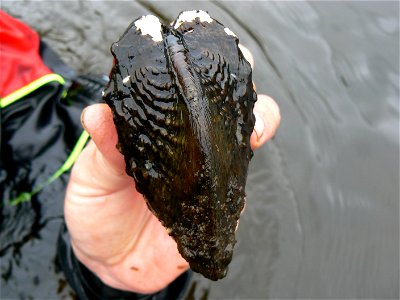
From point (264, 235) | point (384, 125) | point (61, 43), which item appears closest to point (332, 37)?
point (384, 125)

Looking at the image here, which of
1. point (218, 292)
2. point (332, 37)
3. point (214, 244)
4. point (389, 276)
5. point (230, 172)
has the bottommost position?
point (218, 292)

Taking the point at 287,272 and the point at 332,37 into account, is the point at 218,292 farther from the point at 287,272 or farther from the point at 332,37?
the point at 332,37

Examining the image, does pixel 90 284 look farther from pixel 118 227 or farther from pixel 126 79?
pixel 126 79

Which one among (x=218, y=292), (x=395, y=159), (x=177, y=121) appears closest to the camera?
(x=177, y=121)

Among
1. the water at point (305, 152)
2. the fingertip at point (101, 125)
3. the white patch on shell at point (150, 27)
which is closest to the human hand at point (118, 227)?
the fingertip at point (101, 125)

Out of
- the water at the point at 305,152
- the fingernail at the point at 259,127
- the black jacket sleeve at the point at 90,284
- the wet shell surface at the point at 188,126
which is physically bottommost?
the black jacket sleeve at the point at 90,284

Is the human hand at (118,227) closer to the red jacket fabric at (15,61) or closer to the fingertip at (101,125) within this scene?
the fingertip at (101,125)

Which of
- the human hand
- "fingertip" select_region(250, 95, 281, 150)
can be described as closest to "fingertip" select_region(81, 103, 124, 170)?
the human hand
